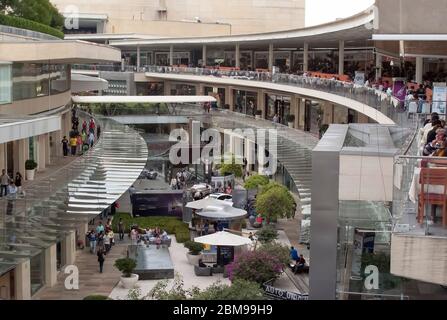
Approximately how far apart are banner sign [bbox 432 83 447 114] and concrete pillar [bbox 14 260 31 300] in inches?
440

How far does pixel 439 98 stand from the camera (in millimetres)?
18812

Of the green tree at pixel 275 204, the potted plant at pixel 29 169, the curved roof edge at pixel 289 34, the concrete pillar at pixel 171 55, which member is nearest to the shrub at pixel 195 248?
the green tree at pixel 275 204

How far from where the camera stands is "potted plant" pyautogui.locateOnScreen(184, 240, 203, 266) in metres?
29.3

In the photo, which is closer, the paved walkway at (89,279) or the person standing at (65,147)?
the paved walkway at (89,279)

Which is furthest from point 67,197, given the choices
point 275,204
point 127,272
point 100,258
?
point 275,204

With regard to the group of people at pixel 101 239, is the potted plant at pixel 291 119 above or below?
above

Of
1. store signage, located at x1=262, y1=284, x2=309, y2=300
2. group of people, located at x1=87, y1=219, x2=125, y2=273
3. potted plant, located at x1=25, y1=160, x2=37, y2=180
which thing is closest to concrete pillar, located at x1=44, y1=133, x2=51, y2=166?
potted plant, located at x1=25, y1=160, x2=37, y2=180

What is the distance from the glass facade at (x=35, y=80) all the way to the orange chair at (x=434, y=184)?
21.8 meters

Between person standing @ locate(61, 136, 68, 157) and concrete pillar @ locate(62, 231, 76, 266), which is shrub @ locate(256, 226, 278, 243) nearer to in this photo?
concrete pillar @ locate(62, 231, 76, 266)

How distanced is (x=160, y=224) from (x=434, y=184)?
25.5 meters

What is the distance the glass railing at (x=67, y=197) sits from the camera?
18.9 m

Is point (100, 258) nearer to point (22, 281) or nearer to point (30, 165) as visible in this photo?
point (30, 165)

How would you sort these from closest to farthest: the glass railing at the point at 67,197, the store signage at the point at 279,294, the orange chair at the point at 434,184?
the orange chair at the point at 434,184
the glass railing at the point at 67,197
the store signage at the point at 279,294

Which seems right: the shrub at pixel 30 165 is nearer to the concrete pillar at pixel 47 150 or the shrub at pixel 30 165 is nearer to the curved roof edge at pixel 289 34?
the concrete pillar at pixel 47 150
